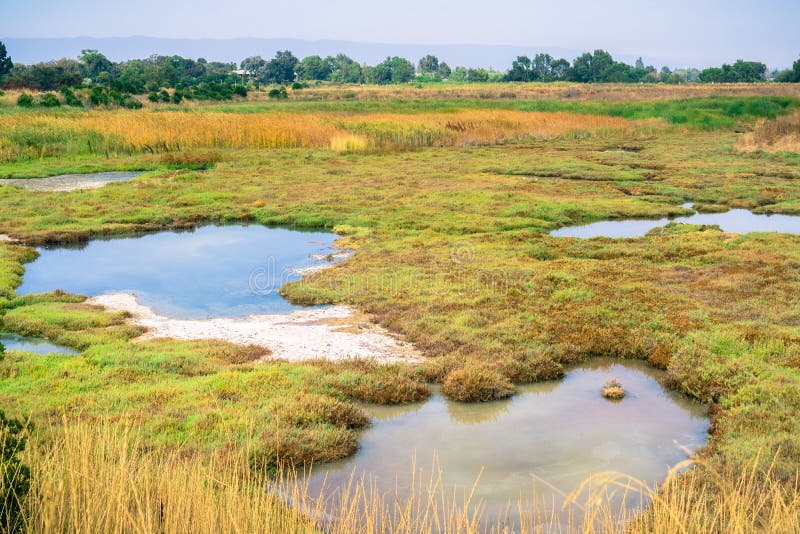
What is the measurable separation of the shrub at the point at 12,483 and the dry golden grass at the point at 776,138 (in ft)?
114

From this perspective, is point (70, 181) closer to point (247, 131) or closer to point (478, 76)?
point (247, 131)

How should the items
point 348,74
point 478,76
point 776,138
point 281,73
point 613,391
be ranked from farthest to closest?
point 348,74 → point 478,76 → point 281,73 → point 776,138 → point 613,391

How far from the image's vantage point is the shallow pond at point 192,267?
1363 centimetres

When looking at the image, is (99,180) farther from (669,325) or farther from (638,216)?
(669,325)

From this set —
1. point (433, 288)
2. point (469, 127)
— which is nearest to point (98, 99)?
point (469, 127)

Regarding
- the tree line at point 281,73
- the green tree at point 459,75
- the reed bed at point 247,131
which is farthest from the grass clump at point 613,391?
the green tree at point 459,75

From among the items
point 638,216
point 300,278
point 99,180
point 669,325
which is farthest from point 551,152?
point 669,325

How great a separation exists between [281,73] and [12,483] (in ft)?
410

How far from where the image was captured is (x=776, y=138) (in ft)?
117

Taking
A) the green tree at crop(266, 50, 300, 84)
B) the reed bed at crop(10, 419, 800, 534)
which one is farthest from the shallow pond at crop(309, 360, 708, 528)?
the green tree at crop(266, 50, 300, 84)

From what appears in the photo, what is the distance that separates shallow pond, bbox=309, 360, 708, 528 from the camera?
7.25m

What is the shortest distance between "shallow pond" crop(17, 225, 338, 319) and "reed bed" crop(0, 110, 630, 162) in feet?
47.4

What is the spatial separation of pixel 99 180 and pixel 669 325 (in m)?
22.7

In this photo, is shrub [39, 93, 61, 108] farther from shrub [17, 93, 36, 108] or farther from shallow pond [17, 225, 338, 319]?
shallow pond [17, 225, 338, 319]
